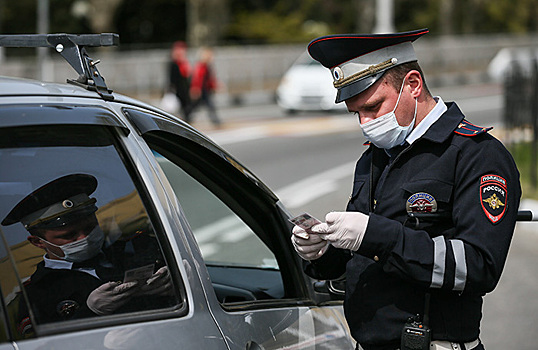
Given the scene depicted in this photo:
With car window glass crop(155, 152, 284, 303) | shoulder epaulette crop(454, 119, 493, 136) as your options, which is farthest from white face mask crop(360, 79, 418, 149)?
car window glass crop(155, 152, 284, 303)

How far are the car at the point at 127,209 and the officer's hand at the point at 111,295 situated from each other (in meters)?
0.04

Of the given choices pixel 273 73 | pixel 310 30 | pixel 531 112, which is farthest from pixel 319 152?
pixel 310 30

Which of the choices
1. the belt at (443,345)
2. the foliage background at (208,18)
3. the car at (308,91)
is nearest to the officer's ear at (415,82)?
the belt at (443,345)

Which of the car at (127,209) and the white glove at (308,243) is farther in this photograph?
the white glove at (308,243)

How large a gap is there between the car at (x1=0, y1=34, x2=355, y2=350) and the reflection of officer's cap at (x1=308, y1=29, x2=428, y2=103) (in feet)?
1.54

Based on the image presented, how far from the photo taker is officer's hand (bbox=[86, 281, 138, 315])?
2.20 metres

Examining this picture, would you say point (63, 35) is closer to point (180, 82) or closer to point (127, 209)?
point (127, 209)

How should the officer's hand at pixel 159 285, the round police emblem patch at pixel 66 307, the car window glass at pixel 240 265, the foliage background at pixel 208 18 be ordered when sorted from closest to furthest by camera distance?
the round police emblem patch at pixel 66 307 < the officer's hand at pixel 159 285 < the car window glass at pixel 240 265 < the foliage background at pixel 208 18

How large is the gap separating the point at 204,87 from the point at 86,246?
59.9 feet

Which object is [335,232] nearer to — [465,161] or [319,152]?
[465,161]

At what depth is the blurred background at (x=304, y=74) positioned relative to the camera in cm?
1079

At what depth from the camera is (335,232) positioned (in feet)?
7.83

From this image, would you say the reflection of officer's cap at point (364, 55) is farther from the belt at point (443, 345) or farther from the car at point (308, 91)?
the car at point (308, 91)

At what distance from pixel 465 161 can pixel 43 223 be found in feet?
3.81
